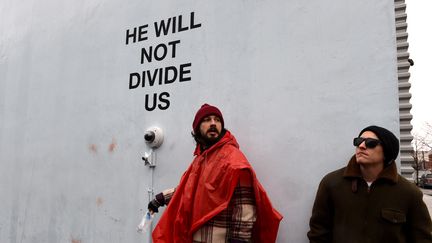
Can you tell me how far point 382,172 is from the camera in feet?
5.68

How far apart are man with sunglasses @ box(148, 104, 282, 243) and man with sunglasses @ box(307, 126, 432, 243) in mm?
361

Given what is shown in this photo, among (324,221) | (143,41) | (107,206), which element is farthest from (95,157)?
(324,221)

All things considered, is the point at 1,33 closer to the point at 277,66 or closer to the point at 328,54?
the point at 277,66

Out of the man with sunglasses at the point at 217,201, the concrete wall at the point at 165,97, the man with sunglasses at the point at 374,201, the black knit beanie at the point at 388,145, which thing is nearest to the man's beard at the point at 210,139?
the man with sunglasses at the point at 217,201

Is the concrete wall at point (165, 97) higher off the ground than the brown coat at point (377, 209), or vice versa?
the concrete wall at point (165, 97)

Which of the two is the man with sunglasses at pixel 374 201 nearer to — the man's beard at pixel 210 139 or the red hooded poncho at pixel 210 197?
the red hooded poncho at pixel 210 197

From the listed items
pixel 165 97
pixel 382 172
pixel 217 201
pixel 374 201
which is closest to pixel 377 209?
pixel 374 201

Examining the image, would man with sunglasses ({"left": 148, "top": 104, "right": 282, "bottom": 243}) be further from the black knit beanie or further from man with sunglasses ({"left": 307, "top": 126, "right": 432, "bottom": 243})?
the black knit beanie

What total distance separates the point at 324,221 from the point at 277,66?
1.08 meters

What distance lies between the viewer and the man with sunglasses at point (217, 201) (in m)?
1.88

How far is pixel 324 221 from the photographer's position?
6.31 ft

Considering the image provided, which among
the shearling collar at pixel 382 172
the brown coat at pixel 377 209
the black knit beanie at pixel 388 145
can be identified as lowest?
the brown coat at pixel 377 209

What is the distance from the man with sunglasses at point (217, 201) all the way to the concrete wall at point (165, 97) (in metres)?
0.39

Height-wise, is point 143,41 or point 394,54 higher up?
point 143,41
